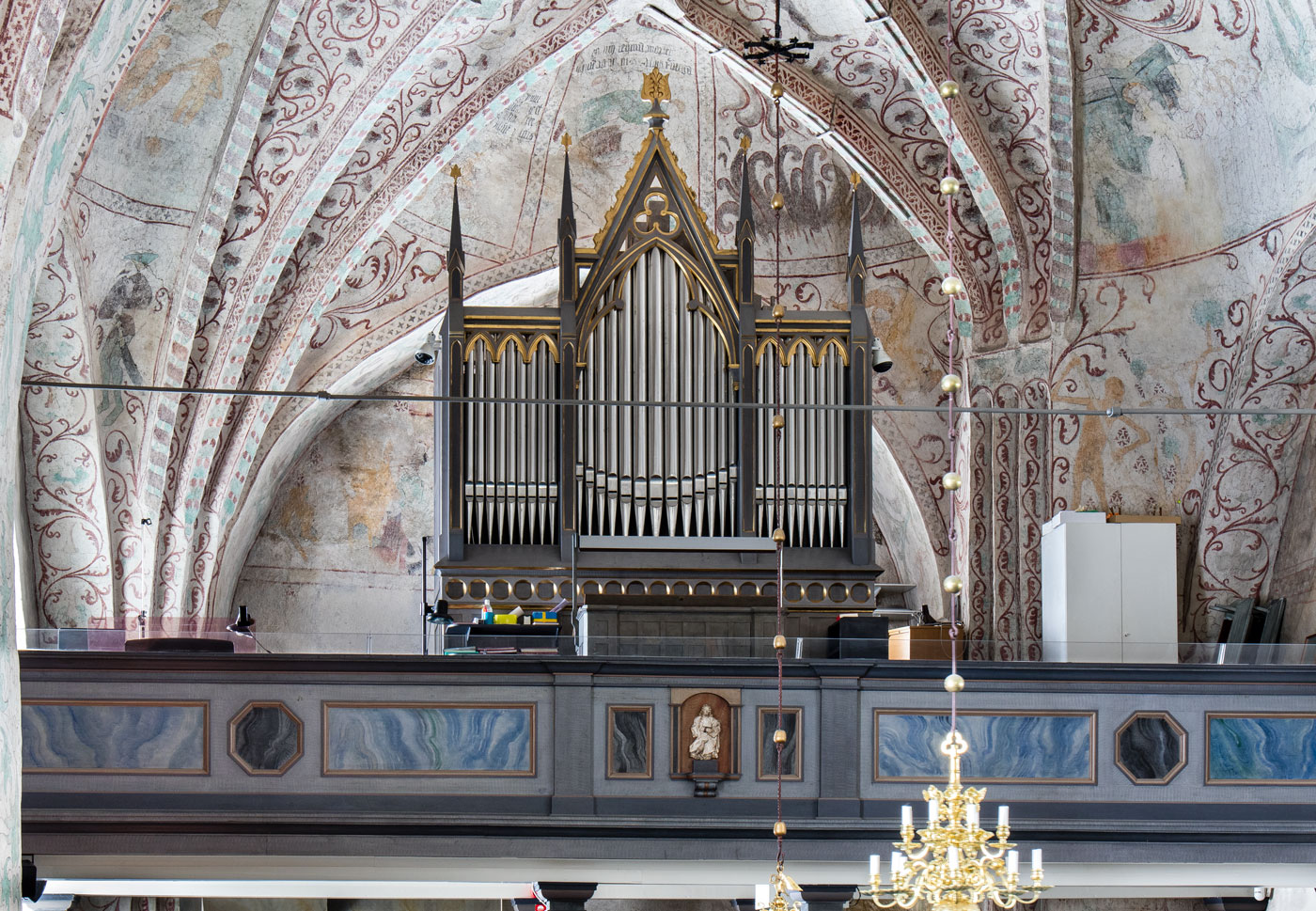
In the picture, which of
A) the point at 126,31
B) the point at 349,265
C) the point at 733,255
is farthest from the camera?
the point at 349,265

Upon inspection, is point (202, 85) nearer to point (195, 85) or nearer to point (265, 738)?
point (195, 85)

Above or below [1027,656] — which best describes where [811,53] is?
above

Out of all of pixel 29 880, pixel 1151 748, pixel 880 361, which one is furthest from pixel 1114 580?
pixel 29 880

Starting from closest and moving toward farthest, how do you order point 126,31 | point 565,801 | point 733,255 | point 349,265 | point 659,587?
point 126,31 → point 565,801 → point 659,587 → point 733,255 → point 349,265

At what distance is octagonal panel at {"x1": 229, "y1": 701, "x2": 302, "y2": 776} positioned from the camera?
10.3 meters

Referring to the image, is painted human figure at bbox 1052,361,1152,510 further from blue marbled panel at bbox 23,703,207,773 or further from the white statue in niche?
blue marbled panel at bbox 23,703,207,773

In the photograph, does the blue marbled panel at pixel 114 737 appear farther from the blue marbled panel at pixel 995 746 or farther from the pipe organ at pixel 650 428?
the blue marbled panel at pixel 995 746

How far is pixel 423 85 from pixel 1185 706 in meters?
6.81

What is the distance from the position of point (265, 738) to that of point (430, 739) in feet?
2.95

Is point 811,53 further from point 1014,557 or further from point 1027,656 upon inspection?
point 1027,656

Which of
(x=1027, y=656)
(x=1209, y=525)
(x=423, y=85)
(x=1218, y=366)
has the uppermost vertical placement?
(x=423, y=85)

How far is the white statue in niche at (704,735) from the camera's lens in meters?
10.4

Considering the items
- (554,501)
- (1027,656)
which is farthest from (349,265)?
(1027,656)

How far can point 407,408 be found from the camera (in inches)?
714
